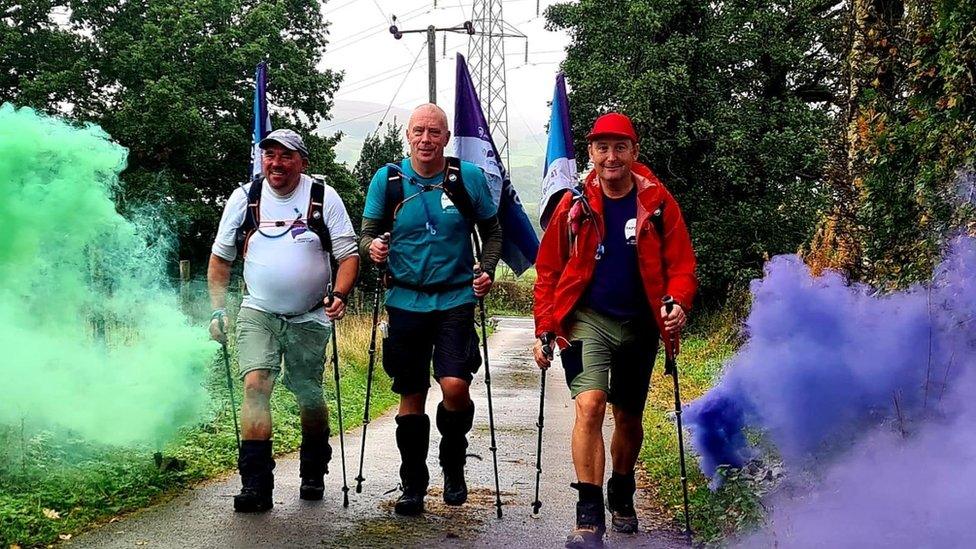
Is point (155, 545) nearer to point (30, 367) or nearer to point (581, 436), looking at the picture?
point (30, 367)

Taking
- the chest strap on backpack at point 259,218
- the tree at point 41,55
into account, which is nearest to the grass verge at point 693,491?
the chest strap on backpack at point 259,218

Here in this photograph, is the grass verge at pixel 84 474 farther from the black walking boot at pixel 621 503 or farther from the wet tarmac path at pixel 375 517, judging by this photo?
the black walking boot at pixel 621 503

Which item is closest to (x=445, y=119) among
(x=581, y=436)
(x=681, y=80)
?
(x=581, y=436)

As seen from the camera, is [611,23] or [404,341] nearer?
[404,341]

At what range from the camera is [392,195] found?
5.58m

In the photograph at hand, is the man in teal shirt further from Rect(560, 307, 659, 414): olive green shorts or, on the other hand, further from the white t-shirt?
Rect(560, 307, 659, 414): olive green shorts

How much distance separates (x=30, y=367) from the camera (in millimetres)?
5688

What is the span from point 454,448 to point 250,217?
5.89 ft

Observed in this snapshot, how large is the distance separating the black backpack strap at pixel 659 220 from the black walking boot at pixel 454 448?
1.57m

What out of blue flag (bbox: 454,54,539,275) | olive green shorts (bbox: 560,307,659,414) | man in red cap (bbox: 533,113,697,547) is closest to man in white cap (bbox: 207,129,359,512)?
blue flag (bbox: 454,54,539,275)

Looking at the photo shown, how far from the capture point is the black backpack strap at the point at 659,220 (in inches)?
193

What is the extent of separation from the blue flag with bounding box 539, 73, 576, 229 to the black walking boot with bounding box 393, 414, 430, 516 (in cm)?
143

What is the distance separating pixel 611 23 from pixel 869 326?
814 inches

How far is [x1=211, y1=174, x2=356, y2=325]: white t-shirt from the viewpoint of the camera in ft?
18.1
